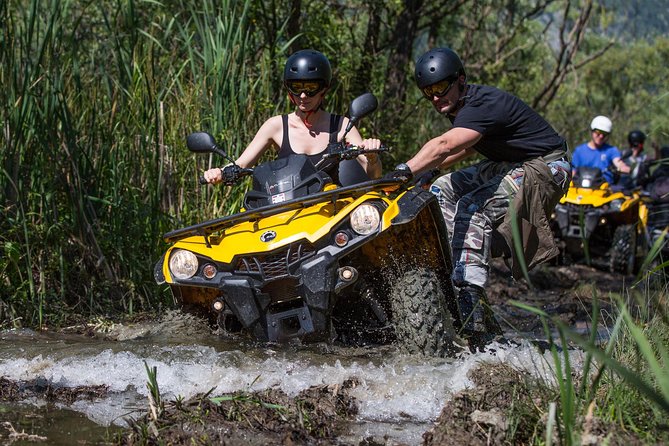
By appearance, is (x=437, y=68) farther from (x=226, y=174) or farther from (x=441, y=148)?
(x=226, y=174)

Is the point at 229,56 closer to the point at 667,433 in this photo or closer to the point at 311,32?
the point at 311,32

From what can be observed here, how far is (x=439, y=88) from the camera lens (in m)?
6.01

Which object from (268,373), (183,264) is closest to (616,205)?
(183,264)

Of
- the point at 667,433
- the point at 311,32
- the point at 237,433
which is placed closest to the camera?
the point at 667,433

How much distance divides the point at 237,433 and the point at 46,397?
117cm

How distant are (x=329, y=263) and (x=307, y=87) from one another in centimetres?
148

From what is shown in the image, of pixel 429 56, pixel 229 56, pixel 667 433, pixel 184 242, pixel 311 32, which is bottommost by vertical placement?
pixel 667 433

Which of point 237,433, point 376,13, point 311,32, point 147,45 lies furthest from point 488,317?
point 376,13

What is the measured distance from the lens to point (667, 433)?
3094 millimetres

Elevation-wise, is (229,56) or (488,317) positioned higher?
(229,56)

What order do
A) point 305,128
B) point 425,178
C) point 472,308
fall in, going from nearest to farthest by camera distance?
point 472,308, point 425,178, point 305,128

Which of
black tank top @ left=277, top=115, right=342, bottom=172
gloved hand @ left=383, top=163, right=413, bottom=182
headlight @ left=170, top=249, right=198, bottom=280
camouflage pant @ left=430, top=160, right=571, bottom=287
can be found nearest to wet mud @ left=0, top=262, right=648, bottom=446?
headlight @ left=170, top=249, right=198, bottom=280

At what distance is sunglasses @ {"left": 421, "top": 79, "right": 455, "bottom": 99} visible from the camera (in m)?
5.98

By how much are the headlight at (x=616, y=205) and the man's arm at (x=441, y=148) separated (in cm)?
688
